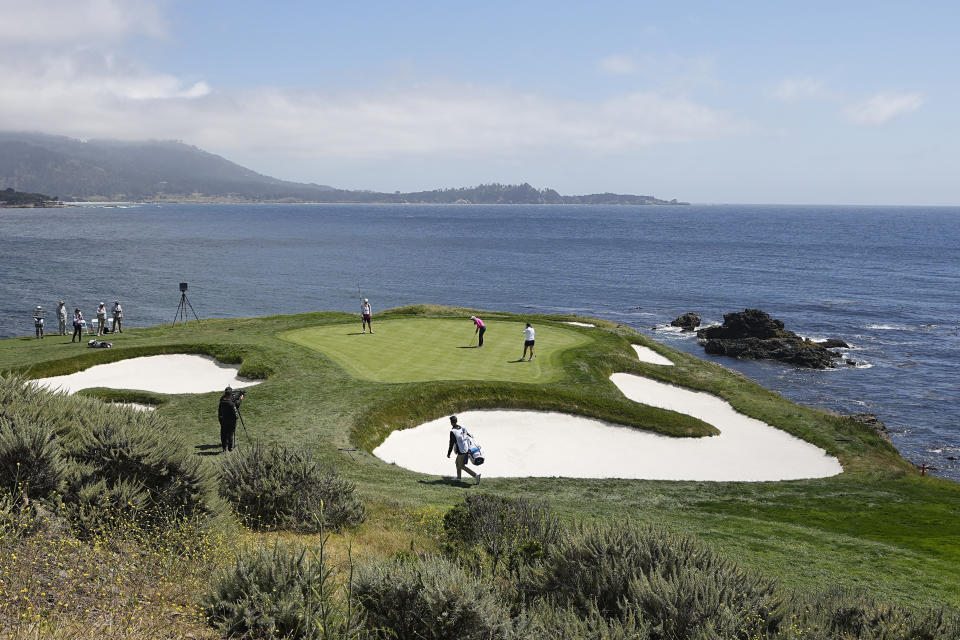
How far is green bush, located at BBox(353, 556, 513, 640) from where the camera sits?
707 centimetres

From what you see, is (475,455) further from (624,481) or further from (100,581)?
(100,581)

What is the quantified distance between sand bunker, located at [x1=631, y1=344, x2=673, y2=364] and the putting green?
3123 millimetres

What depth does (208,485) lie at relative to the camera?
10.6m

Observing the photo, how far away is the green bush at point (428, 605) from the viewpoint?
278 inches

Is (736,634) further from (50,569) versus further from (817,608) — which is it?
(50,569)

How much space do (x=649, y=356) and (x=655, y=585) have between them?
2805 centimetres

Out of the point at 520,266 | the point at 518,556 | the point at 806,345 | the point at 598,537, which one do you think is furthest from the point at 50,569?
the point at 520,266

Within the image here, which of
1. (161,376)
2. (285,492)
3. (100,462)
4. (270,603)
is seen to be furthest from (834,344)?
(270,603)

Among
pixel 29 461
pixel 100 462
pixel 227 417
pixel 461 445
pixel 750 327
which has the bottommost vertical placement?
pixel 750 327

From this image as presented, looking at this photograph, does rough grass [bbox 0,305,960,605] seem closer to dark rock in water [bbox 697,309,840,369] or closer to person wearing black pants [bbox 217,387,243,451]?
person wearing black pants [bbox 217,387,243,451]

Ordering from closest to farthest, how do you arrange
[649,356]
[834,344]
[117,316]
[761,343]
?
[649,356] < [117,316] < [761,343] < [834,344]

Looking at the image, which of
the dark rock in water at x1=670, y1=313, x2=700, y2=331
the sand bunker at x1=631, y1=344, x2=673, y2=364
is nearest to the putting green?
the sand bunker at x1=631, y1=344, x2=673, y2=364

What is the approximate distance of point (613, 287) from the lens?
316ft

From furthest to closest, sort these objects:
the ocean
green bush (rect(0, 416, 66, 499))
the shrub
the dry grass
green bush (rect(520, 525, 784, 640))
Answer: the ocean, the shrub, green bush (rect(0, 416, 66, 499)), green bush (rect(520, 525, 784, 640)), the dry grass
